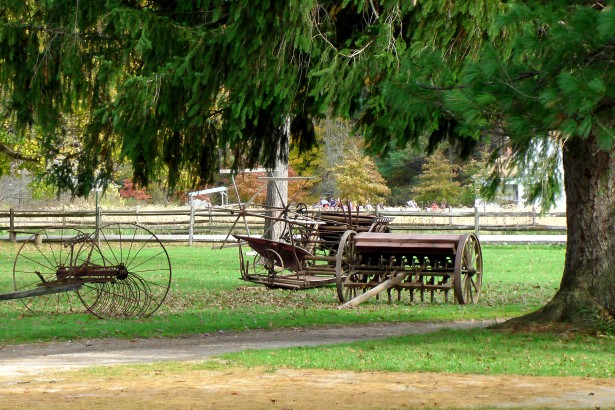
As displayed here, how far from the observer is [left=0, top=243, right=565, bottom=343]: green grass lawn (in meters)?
14.7

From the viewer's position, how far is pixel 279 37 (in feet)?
42.6

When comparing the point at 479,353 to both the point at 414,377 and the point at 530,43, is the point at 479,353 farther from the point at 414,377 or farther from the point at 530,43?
the point at 530,43

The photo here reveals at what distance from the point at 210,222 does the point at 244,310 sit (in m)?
26.1

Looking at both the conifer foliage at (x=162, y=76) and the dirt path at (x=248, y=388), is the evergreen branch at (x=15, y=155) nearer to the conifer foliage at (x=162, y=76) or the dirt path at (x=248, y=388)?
the conifer foliage at (x=162, y=76)

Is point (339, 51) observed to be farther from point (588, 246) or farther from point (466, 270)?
point (466, 270)

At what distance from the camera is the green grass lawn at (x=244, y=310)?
14.7 meters

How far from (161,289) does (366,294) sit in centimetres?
532

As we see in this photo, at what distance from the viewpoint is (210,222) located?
43281mm

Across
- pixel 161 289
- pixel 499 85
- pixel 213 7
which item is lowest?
pixel 161 289

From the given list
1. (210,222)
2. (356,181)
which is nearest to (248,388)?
(210,222)

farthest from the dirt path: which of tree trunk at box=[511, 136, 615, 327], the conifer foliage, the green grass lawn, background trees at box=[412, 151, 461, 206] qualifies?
background trees at box=[412, 151, 461, 206]

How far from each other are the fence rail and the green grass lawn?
1368cm

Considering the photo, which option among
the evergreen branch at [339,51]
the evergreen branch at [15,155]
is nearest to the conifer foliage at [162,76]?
the evergreen branch at [339,51]

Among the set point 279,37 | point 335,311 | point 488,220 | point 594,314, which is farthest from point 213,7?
point 488,220
